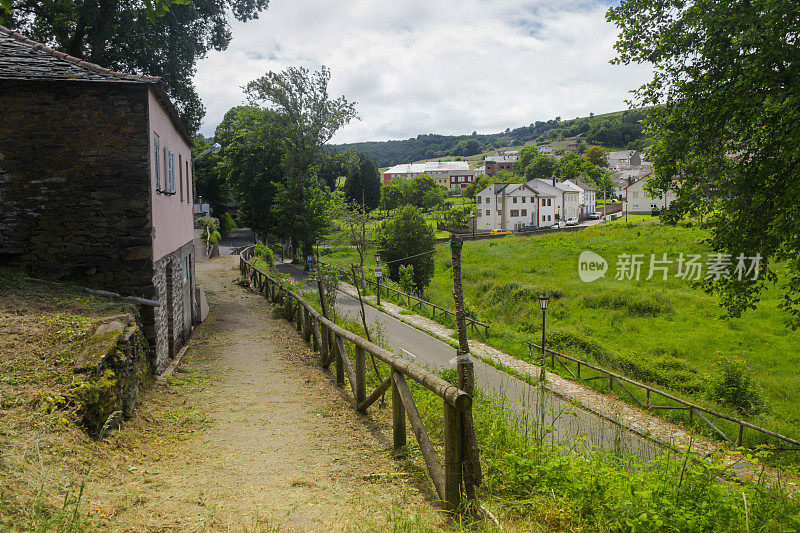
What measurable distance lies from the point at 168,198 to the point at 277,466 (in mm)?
8143

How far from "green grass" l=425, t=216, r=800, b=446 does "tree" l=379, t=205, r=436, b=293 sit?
1.67 meters

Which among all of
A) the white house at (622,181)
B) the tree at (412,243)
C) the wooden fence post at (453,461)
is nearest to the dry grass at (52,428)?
the wooden fence post at (453,461)

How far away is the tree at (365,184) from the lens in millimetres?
84000

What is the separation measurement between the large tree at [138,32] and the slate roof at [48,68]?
640 centimetres

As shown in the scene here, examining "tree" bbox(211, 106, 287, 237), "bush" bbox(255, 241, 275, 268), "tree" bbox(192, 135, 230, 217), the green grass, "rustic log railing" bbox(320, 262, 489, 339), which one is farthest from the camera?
"tree" bbox(192, 135, 230, 217)

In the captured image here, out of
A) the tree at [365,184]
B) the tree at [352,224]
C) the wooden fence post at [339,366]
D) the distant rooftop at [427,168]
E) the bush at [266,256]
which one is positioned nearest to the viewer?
the wooden fence post at [339,366]

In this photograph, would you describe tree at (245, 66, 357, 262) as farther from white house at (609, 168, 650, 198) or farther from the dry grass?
white house at (609, 168, 650, 198)

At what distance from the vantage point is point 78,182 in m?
9.03

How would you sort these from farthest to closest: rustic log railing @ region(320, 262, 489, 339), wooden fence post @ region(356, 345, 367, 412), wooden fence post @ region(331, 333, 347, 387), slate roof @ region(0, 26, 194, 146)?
rustic log railing @ region(320, 262, 489, 339) < slate roof @ region(0, 26, 194, 146) < wooden fence post @ region(331, 333, 347, 387) < wooden fence post @ region(356, 345, 367, 412)

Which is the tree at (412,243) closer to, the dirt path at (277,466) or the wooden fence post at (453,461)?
the dirt path at (277,466)

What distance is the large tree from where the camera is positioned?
1670cm

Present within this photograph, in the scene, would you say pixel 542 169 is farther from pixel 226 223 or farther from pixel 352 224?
pixel 352 224

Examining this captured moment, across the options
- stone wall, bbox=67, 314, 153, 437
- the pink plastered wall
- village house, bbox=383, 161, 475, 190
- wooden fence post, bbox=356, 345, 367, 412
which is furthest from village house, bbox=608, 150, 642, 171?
stone wall, bbox=67, 314, 153, 437

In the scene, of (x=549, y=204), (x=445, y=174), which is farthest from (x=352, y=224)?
(x=445, y=174)
